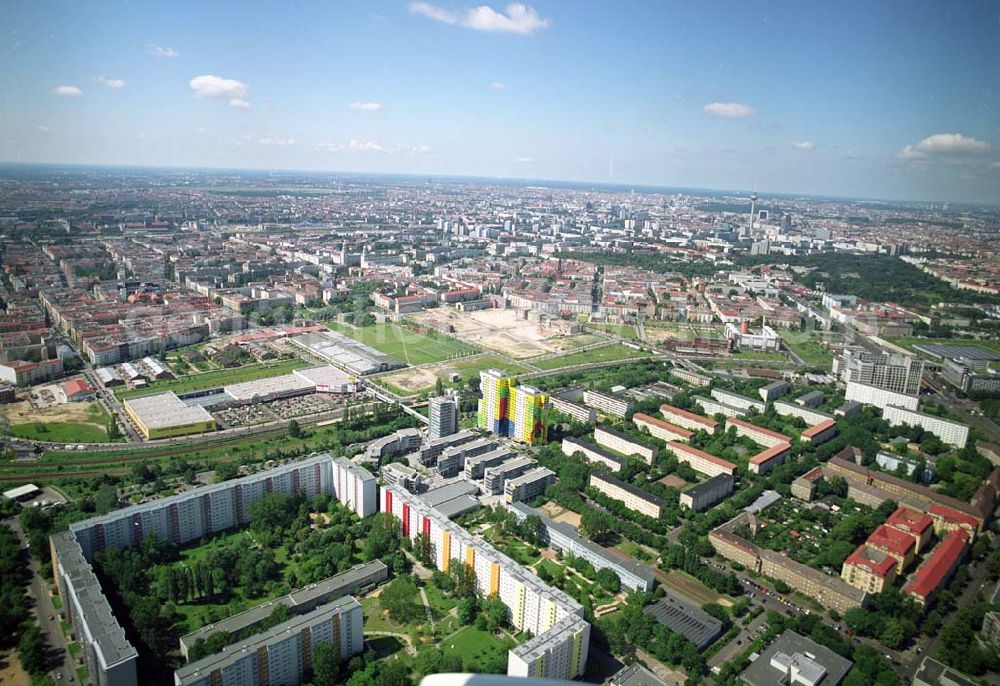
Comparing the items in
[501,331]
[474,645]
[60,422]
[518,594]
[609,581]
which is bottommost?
[474,645]

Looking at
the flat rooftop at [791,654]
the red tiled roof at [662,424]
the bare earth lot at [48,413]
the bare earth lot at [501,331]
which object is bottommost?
the flat rooftop at [791,654]

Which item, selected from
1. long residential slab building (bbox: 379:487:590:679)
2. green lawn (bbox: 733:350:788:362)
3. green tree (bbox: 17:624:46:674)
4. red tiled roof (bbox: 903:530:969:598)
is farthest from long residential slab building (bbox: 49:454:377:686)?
green lawn (bbox: 733:350:788:362)

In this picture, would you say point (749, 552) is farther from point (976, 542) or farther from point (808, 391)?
point (808, 391)

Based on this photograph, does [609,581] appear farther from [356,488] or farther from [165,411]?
[165,411]

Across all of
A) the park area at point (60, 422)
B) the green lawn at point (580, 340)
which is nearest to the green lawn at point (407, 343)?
the green lawn at point (580, 340)

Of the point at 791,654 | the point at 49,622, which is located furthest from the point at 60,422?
the point at 791,654

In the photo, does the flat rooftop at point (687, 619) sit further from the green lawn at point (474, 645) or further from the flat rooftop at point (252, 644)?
the flat rooftop at point (252, 644)
